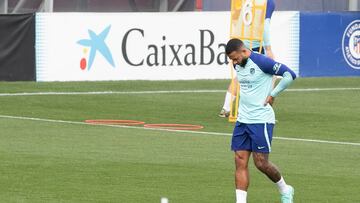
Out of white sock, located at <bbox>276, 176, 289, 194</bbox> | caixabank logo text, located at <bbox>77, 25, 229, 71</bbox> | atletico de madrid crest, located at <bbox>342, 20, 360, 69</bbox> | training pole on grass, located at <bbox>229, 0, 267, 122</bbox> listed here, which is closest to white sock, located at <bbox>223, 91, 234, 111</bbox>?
training pole on grass, located at <bbox>229, 0, 267, 122</bbox>

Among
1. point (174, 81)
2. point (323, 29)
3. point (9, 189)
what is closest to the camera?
point (9, 189)

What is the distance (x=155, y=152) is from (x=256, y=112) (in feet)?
16.1

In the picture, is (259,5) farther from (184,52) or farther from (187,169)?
(184,52)

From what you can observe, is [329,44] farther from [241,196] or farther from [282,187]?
[241,196]

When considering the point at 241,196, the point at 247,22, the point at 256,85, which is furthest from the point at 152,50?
the point at 241,196

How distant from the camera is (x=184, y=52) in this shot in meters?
30.8

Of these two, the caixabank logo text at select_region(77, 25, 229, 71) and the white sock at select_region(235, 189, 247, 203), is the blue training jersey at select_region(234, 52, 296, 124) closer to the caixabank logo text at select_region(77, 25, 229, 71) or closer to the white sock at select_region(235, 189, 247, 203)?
the white sock at select_region(235, 189, 247, 203)

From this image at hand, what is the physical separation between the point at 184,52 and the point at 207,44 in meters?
0.68

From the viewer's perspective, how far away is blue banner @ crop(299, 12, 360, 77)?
32875mm

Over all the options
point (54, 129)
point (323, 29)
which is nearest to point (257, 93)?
point (54, 129)

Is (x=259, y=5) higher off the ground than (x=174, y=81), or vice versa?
(x=259, y=5)

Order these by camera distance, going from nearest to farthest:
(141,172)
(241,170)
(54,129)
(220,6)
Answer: (241,170) → (141,172) → (54,129) → (220,6)

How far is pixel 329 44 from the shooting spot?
3312 centimetres

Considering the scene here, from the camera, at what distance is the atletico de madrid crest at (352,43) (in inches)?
1307
